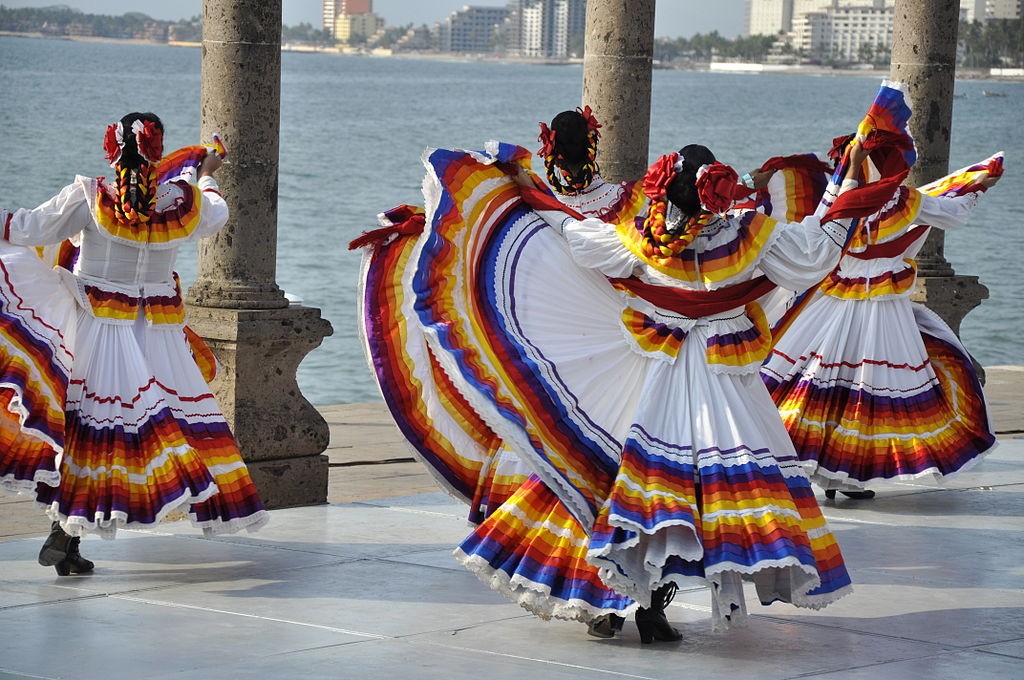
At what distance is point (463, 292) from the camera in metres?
6.47

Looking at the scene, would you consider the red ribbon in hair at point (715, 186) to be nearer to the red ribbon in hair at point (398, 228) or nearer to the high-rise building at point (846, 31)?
the red ribbon in hair at point (398, 228)

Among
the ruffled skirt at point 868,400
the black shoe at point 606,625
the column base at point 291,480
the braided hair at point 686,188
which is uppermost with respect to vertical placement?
the braided hair at point 686,188

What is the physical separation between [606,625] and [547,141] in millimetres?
2040

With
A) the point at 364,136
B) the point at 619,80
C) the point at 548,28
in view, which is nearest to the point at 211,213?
the point at 619,80

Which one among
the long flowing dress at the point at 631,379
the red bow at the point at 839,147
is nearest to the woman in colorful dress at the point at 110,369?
the long flowing dress at the point at 631,379

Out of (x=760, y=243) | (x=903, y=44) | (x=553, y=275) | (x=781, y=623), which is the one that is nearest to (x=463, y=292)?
(x=553, y=275)

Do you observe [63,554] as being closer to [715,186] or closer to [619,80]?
[715,186]

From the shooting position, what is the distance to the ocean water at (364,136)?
30797 millimetres

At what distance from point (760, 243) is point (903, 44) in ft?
16.8

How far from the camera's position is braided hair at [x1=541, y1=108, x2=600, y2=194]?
24.8 feet

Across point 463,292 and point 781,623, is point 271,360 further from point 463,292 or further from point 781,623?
point 781,623

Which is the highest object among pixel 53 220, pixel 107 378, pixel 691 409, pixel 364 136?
pixel 53 220

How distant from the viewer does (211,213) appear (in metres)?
7.44

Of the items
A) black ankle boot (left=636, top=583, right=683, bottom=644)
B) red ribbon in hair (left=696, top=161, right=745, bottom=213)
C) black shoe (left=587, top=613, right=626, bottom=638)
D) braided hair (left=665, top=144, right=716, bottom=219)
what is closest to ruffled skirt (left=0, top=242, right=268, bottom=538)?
black shoe (left=587, top=613, right=626, bottom=638)
